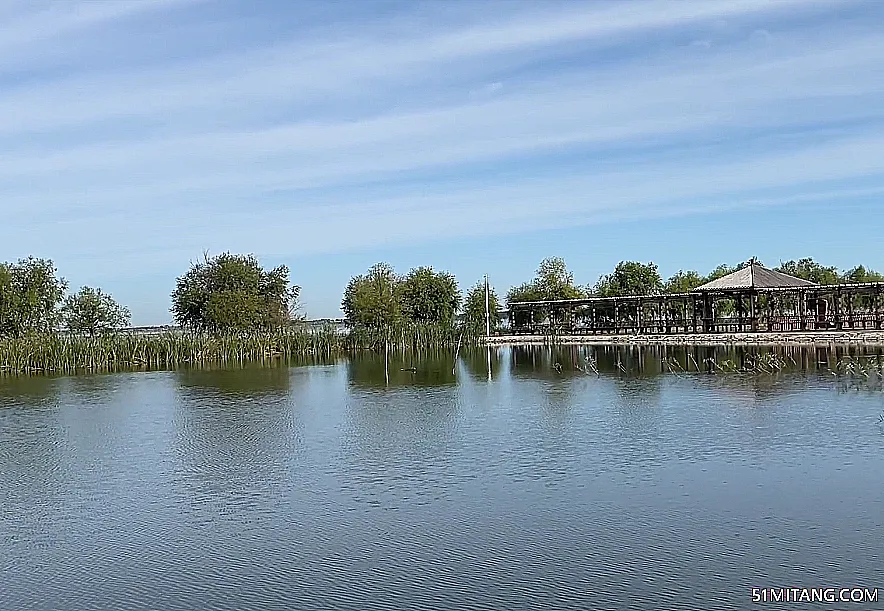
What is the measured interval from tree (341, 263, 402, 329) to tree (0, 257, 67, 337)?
9.85m

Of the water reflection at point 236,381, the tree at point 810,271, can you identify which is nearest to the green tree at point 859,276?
the tree at point 810,271

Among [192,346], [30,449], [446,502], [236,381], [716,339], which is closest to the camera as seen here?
[446,502]

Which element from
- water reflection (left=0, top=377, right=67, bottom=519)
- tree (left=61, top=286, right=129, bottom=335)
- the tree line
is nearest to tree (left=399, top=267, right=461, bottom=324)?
the tree line

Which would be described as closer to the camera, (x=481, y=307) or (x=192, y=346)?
(x=192, y=346)

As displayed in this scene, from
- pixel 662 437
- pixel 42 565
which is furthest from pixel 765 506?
pixel 42 565

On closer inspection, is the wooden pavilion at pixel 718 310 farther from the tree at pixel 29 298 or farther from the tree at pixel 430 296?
the tree at pixel 29 298

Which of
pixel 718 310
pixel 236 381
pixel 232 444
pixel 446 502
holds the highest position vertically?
pixel 718 310

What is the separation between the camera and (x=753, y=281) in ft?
115

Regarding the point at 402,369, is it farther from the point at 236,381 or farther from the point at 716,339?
the point at 716,339

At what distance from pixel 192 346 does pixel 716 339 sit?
16.3 m

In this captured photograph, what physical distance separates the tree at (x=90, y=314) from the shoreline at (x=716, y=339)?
13.0 metres

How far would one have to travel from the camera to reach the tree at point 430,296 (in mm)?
39969

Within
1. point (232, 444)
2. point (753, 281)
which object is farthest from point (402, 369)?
point (753, 281)

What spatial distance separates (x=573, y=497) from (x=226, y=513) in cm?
293
